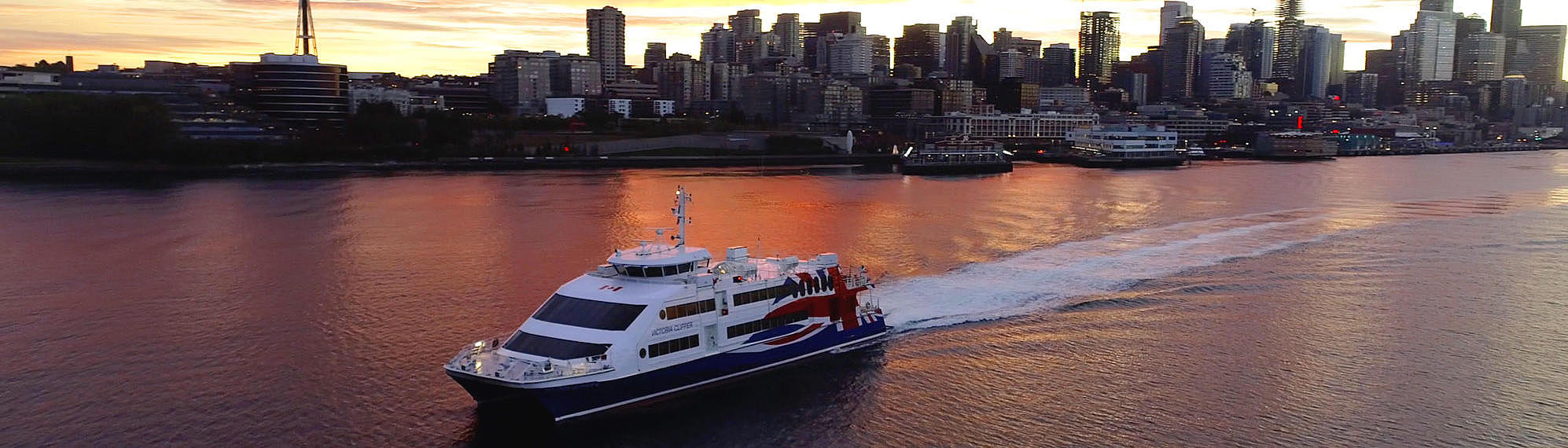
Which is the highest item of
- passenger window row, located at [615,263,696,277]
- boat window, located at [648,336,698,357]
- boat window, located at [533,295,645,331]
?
passenger window row, located at [615,263,696,277]

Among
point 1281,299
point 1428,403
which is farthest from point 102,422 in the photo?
point 1281,299

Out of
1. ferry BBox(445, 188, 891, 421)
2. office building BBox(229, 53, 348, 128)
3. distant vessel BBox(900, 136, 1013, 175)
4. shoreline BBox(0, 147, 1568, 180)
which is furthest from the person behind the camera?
office building BBox(229, 53, 348, 128)

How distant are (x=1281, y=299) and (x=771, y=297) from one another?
1210 centimetres

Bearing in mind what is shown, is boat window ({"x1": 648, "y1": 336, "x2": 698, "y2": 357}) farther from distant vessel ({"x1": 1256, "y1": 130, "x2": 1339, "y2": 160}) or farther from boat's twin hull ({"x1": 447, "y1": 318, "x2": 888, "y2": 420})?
distant vessel ({"x1": 1256, "y1": 130, "x2": 1339, "y2": 160})

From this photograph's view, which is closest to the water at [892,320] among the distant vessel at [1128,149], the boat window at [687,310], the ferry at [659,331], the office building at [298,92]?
the ferry at [659,331]

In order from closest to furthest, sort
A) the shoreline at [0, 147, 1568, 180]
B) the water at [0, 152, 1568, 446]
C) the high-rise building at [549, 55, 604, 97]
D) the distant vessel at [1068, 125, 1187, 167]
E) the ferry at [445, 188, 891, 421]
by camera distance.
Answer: the ferry at [445, 188, 891, 421], the water at [0, 152, 1568, 446], the shoreline at [0, 147, 1568, 180], the distant vessel at [1068, 125, 1187, 167], the high-rise building at [549, 55, 604, 97]

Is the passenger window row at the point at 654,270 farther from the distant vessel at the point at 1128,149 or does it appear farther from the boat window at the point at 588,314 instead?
the distant vessel at the point at 1128,149

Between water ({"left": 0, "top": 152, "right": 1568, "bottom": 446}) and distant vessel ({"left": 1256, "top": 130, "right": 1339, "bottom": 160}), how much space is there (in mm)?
68713

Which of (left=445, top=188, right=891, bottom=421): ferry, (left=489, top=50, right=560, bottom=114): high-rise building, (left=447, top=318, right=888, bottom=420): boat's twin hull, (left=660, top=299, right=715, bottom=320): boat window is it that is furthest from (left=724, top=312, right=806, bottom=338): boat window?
(left=489, top=50, right=560, bottom=114): high-rise building

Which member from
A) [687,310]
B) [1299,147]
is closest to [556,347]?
[687,310]

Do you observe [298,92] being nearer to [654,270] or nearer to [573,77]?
[573,77]

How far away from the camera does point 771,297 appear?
52.4 feet

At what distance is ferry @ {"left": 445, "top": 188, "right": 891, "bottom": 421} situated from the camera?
13609 mm

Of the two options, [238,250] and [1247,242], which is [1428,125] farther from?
[238,250]
